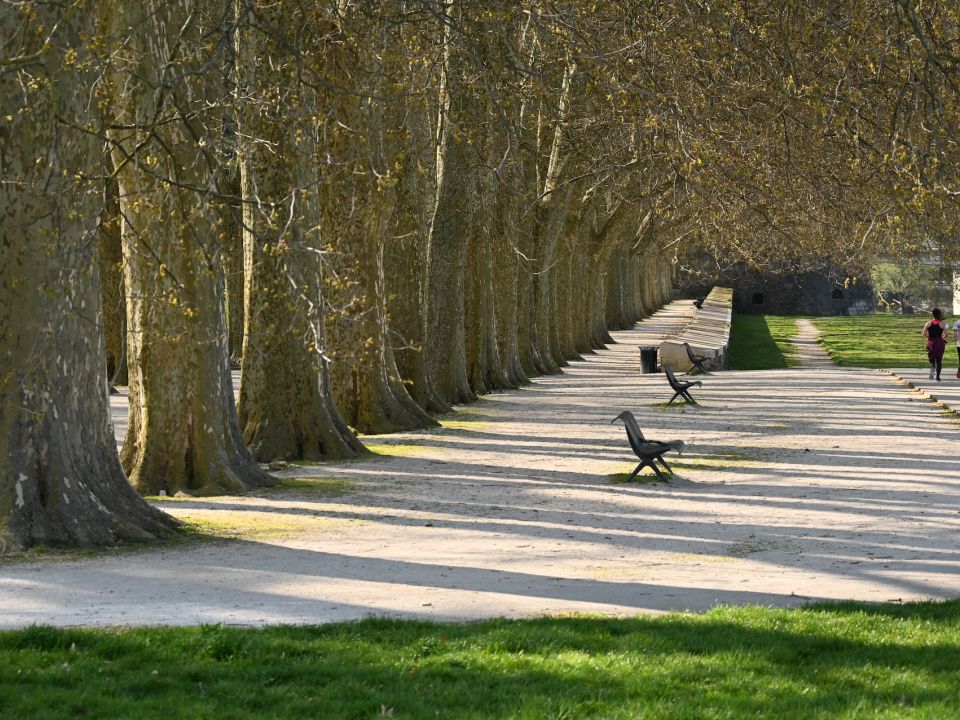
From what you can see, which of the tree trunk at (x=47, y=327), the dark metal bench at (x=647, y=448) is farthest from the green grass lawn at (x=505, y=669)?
the dark metal bench at (x=647, y=448)

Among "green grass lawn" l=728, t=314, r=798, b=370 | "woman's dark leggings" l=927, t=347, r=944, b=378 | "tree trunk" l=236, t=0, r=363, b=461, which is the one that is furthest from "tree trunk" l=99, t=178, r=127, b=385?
"woman's dark leggings" l=927, t=347, r=944, b=378

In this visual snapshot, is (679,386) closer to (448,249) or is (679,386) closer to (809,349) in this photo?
(448,249)

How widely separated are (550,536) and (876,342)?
5022 cm

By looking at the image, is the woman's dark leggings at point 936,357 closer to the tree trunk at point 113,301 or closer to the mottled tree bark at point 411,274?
the mottled tree bark at point 411,274

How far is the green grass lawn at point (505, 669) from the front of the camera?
23.3 feet

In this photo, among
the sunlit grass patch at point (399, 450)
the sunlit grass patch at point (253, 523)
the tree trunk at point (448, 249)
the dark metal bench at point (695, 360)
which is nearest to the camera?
the sunlit grass patch at point (253, 523)

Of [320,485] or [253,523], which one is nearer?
[253,523]

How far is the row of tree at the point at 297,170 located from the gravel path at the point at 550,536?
1073 mm

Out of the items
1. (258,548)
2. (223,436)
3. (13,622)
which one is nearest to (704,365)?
(223,436)

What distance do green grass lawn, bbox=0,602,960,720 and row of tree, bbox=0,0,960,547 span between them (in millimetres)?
2340

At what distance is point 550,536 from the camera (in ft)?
42.9

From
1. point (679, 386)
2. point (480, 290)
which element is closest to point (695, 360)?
point (480, 290)

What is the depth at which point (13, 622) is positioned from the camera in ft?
29.2

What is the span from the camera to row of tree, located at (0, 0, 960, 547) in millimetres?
11445
